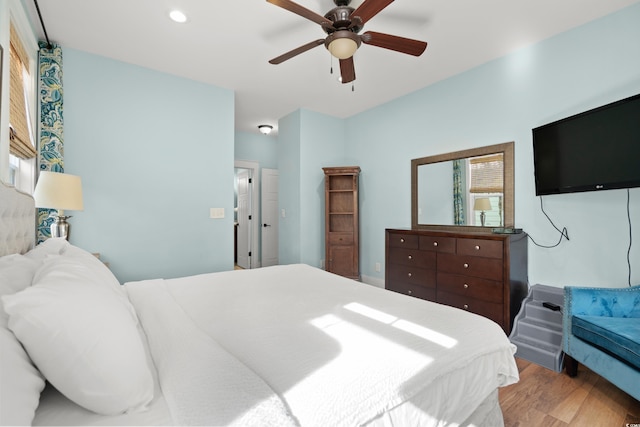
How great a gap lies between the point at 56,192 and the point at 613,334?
368cm

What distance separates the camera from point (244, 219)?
5.85 metres

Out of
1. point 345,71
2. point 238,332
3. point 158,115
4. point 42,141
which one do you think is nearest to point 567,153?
point 345,71

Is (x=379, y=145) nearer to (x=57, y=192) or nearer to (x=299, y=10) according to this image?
(x=299, y=10)

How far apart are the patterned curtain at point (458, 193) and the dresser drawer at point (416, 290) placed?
0.86 meters

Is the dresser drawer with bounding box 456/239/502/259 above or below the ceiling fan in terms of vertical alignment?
below

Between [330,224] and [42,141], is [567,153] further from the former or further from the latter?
[42,141]

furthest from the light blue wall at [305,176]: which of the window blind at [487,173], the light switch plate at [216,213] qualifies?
the window blind at [487,173]

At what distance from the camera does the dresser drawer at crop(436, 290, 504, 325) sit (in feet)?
7.97

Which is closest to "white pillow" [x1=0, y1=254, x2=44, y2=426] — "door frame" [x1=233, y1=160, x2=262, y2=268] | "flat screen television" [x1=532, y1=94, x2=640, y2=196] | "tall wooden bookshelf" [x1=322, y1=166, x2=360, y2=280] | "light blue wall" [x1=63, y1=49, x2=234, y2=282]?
"light blue wall" [x1=63, y1=49, x2=234, y2=282]

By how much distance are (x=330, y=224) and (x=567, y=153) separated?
9.44ft

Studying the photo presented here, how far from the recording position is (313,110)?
14.3ft

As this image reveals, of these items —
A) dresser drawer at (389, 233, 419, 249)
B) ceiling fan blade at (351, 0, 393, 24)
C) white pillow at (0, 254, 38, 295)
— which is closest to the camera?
white pillow at (0, 254, 38, 295)

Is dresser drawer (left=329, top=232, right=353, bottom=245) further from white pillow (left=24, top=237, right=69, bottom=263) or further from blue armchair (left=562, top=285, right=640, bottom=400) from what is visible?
white pillow (left=24, top=237, right=69, bottom=263)

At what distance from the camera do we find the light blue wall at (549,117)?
2195mm
